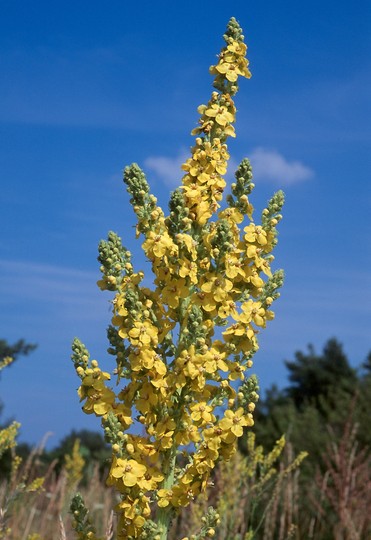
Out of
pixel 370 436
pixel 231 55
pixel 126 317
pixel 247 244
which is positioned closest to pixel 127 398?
pixel 126 317

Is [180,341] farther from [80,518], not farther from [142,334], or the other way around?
[80,518]

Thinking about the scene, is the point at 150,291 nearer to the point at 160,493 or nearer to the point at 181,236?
the point at 181,236

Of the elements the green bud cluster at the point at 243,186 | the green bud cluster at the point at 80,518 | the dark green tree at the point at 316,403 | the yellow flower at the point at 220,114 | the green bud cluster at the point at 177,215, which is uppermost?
the dark green tree at the point at 316,403

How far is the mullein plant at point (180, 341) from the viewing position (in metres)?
3.34

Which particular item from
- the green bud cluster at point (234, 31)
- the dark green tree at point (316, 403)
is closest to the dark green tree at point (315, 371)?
the dark green tree at point (316, 403)

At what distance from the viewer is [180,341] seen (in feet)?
11.4

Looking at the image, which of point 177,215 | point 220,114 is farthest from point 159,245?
point 220,114

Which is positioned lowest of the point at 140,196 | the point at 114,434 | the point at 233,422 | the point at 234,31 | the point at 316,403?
the point at 114,434

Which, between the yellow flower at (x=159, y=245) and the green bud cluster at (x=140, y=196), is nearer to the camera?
the yellow flower at (x=159, y=245)

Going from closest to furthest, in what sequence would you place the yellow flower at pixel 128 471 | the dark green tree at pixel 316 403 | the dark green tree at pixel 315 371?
1. the yellow flower at pixel 128 471
2. the dark green tree at pixel 316 403
3. the dark green tree at pixel 315 371

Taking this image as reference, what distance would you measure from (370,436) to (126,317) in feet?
36.4

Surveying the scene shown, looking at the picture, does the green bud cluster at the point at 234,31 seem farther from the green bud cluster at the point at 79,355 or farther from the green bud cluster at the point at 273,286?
the green bud cluster at the point at 79,355

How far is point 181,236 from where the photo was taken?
11.1 feet

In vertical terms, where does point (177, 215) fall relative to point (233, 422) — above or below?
above
